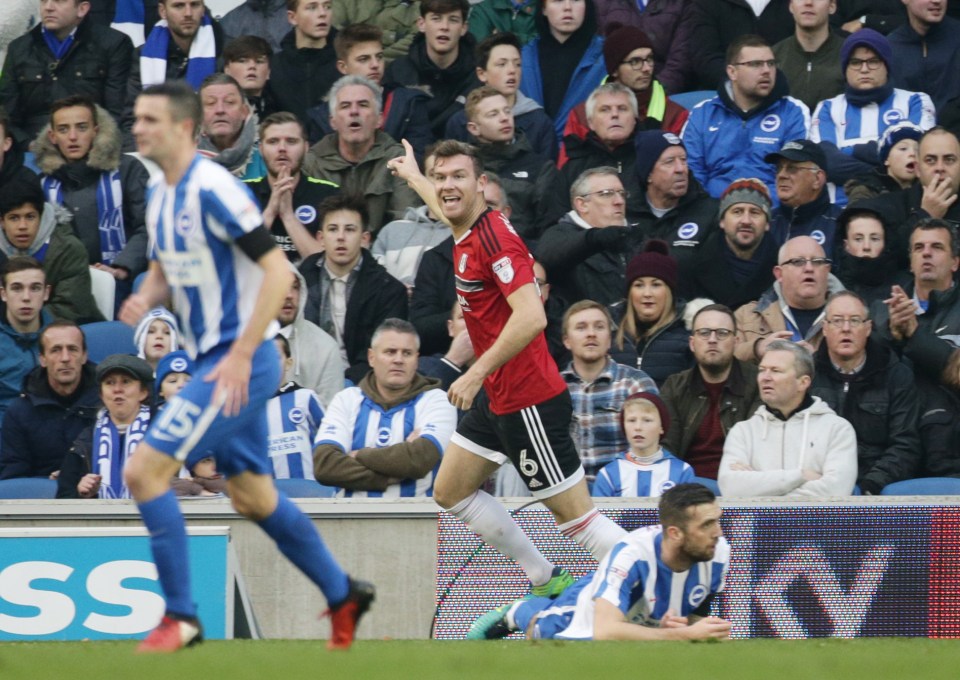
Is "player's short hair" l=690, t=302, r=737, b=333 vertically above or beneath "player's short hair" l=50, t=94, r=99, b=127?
beneath

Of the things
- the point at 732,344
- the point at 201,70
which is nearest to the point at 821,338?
the point at 732,344

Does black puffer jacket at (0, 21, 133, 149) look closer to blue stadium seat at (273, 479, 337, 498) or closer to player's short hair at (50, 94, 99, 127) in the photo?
player's short hair at (50, 94, 99, 127)

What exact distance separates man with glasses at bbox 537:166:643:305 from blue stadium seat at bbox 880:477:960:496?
2.31 m

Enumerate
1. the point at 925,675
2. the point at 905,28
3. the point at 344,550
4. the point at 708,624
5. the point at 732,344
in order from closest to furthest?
the point at 925,675 → the point at 708,624 → the point at 344,550 → the point at 732,344 → the point at 905,28

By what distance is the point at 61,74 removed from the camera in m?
13.2

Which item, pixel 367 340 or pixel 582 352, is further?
pixel 367 340

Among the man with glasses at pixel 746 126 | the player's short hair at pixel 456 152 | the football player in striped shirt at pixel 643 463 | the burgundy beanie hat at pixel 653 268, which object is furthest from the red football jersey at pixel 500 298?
the man with glasses at pixel 746 126

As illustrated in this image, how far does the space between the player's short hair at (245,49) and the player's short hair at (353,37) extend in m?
0.58

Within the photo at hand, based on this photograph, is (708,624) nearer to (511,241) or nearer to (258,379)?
(511,241)

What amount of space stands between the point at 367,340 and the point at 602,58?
366 centimetres

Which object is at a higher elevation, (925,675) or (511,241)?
(511,241)

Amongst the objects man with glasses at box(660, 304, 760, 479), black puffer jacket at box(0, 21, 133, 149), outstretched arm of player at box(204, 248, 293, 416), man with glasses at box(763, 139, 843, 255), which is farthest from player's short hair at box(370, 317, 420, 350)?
black puffer jacket at box(0, 21, 133, 149)

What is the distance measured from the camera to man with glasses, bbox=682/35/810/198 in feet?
39.4

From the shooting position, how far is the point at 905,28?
1276 cm
